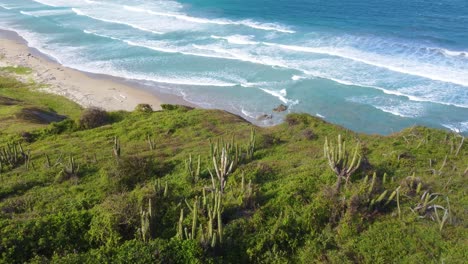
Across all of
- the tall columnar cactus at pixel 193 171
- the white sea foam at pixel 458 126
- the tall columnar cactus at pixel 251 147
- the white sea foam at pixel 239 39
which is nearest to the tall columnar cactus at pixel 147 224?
the tall columnar cactus at pixel 193 171

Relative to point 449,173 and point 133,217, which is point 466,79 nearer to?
point 449,173

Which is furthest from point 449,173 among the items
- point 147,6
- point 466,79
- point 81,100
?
point 147,6

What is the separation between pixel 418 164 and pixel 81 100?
1111 inches

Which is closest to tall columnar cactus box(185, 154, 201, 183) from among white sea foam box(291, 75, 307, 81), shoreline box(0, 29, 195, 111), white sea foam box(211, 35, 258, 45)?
shoreline box(0, 29, 195, 111)

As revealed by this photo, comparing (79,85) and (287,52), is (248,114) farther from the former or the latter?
(79,85)

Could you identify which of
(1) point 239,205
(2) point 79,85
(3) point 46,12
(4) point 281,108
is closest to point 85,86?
(2) point 79,85

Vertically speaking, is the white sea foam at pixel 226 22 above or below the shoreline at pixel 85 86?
above

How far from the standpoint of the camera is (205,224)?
1265 centimetres

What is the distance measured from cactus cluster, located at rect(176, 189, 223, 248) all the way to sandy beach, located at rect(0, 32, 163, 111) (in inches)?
879

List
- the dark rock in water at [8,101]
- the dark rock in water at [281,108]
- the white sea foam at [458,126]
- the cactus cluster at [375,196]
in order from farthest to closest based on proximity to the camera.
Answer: the dark rock in water at [281,108]
the dark rock in water at [8,101]
the white sea foam at [458,126]
the cactus cluster at [375,196]

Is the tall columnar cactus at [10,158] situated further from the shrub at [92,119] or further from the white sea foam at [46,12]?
the white sea foam at [46,12]

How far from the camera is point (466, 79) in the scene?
36406 millimetres

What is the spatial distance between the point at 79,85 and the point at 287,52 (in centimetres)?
2179

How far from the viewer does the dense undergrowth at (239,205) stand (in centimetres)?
1160
